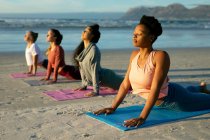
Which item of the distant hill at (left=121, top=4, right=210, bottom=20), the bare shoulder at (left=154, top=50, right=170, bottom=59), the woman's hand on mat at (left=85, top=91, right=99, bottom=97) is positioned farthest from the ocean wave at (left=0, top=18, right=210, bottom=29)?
the distant hill at (left=121, top=4, right=210, bottom=20)

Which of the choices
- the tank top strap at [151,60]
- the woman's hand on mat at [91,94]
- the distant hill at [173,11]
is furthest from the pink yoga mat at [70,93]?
the distant hill at [173,11]

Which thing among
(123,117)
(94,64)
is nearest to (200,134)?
(123,117)

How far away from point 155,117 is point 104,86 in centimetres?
254

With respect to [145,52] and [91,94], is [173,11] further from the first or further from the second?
[145,52]

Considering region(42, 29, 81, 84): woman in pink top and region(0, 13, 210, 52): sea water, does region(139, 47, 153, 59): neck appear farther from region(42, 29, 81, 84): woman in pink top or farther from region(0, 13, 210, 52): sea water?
region(0, 13, 210, 52): sea water

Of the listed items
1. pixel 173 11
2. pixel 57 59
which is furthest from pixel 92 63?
pixel 173 11

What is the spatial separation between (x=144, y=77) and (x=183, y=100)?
27.5 inches

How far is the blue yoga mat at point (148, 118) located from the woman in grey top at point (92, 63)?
1.65 metres

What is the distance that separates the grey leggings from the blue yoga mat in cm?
8

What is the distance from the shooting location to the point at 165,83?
466 cm

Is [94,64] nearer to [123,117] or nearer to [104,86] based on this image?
[104,86]

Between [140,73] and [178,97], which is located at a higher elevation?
[140,73]

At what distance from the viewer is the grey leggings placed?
4.81 metres

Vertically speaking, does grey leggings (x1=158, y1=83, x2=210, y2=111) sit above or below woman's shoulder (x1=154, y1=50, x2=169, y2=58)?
below
